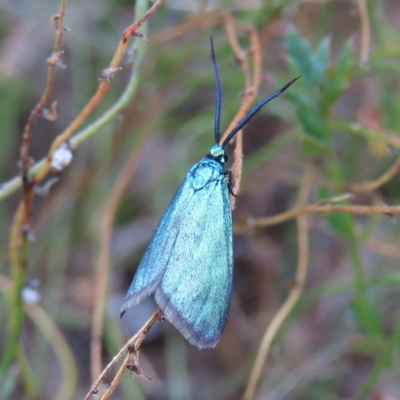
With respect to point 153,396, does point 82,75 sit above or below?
above

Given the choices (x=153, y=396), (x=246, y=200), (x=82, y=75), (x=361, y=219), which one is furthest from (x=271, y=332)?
(x=82, y=75)

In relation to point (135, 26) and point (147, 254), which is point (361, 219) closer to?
point (147, 254)

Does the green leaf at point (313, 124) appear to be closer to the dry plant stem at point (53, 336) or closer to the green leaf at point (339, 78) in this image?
the green leaf at point (339, 78)

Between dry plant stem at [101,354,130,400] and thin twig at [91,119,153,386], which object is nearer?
dry plant stem at [101,354,130,400]

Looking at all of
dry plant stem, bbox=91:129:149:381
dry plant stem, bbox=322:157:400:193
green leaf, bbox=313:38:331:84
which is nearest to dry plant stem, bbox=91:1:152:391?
dry plant stem, bbox=91:129:149:381

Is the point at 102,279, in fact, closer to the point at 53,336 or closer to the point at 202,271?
the point at 53,336

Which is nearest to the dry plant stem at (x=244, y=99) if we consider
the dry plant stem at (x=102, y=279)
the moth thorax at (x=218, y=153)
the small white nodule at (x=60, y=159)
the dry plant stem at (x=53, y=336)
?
the moth thorax at (x=218, y=153)

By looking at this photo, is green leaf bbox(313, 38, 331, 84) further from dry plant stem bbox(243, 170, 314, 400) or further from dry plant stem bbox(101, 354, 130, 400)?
dry plant stem bbox(101, 354, 130, 400)

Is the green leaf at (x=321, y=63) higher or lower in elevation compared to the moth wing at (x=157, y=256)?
higher

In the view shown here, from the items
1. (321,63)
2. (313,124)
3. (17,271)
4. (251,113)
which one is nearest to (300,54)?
(321,63)
